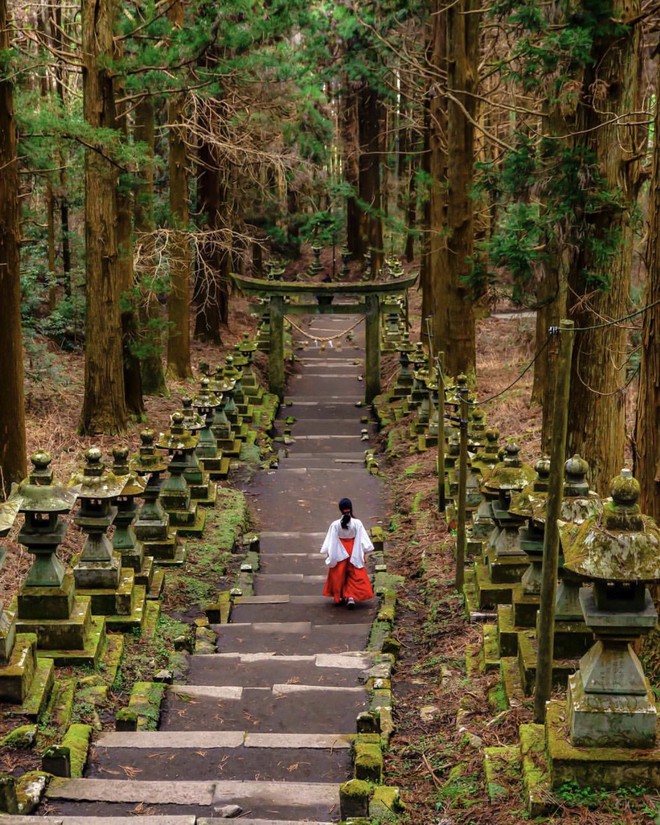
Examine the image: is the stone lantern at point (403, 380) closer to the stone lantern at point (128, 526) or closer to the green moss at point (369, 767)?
the stone lantern at point (128, 526)

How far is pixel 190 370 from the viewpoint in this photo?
23047 millimetres

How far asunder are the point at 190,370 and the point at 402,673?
51.0 feet

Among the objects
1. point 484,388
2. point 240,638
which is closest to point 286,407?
point 484,388

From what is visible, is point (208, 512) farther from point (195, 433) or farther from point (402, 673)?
point (402, 673)

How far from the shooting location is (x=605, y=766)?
517 centimetres

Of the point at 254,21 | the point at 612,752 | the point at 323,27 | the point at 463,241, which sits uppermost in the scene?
the point at 323,27

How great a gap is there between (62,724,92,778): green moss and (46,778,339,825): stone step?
26cm

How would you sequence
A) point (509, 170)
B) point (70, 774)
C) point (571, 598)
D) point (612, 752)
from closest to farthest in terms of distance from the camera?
point (612, 752), point (70, 774), point (571, 598), point (509, 170)

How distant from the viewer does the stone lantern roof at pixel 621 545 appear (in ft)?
16.2

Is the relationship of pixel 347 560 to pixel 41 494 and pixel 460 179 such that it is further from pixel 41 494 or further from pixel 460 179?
pixel 460 179

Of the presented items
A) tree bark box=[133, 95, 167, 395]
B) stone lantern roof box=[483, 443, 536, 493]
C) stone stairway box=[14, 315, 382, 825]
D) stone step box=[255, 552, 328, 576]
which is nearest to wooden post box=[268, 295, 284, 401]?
tree bark box=[133, 95, 167, 395]

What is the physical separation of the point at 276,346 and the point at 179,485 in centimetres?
1211

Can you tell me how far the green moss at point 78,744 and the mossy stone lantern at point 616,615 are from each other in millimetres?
3139

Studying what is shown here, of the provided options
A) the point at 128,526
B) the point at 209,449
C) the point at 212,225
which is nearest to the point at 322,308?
the point at 212,225
